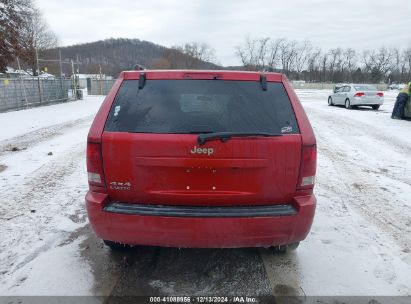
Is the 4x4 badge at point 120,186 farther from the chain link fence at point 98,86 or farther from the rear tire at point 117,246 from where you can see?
the chain link fence at point 98,86

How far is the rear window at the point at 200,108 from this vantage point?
116 inches

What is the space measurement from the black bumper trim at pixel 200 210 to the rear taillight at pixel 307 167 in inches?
8.5

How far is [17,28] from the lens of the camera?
30328 mm

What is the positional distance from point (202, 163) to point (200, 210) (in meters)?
0.38

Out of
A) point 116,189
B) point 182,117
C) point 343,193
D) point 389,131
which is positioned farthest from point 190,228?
point 389,131

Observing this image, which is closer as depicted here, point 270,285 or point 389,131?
point 270,285

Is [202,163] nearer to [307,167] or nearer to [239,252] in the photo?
[307,167]

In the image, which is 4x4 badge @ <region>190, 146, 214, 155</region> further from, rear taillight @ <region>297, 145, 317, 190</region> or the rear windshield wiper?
rear taillight @ <region>297, 145, 317, 190</region>

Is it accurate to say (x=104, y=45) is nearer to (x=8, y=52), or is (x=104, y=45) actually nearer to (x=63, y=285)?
(x=8, y=52)

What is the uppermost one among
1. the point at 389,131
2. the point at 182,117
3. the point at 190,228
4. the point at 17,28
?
the point at 17,28

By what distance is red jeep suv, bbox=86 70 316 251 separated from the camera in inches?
114

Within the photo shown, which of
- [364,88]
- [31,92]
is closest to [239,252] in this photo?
[364,88]

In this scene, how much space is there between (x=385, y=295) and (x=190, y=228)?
1.70 meters

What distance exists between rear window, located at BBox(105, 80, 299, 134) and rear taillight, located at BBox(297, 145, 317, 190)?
7.5 inches
